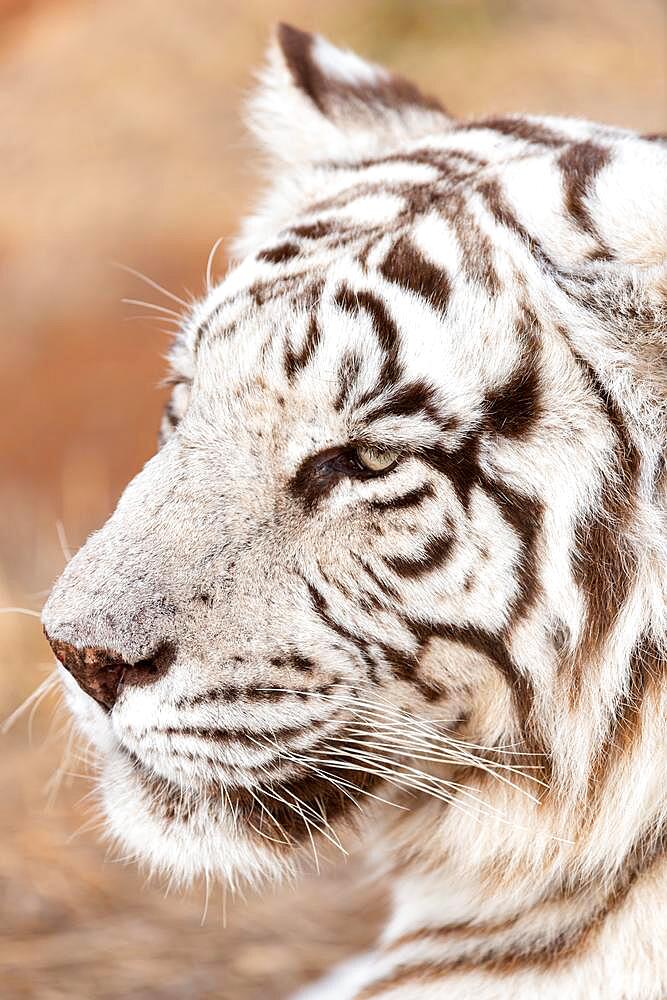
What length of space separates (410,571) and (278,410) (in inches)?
11.0

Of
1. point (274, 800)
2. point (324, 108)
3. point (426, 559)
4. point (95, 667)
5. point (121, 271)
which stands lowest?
point (274, 800)

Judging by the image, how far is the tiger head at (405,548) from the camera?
166 cm

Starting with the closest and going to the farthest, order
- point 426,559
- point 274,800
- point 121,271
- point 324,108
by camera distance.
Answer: point 426,559 → point 274,800 → point 324,108 → point 121,271

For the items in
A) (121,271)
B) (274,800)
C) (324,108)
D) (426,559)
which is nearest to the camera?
(426,559)

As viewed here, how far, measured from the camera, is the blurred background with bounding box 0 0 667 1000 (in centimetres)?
273

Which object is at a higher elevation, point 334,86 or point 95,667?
point 334,86

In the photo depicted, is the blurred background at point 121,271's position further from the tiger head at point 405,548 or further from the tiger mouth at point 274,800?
the tiger head at point 405,548

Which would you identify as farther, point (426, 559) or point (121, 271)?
point (121, 271)

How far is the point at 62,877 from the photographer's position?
2.91 m

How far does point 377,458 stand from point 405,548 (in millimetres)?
124

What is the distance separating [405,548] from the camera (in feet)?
5.55

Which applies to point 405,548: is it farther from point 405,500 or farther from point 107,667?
point 107,667

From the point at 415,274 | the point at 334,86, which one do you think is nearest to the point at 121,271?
the point at 334,86

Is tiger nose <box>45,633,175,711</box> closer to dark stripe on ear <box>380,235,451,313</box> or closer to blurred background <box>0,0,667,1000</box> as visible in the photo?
dark stripe on ear <box>380,235,451,313</box>
